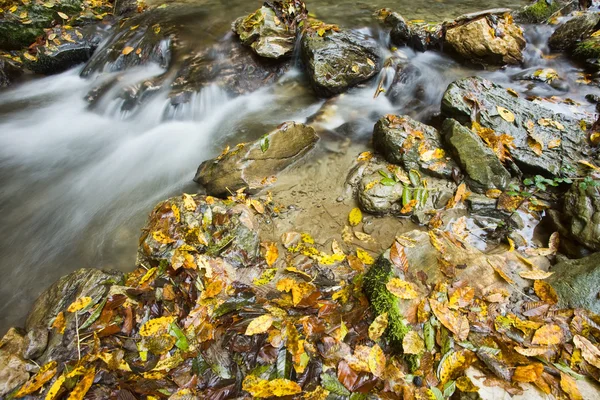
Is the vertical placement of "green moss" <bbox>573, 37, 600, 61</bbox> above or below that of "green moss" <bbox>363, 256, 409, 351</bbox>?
above

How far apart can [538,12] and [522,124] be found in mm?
5400

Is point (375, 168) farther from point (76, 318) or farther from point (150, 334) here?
point (76, 318)

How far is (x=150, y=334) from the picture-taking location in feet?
9.13

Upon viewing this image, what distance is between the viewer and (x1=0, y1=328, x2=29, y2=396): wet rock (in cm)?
256

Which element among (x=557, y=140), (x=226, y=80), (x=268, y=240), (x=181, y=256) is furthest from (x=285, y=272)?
(x=226, y=80)

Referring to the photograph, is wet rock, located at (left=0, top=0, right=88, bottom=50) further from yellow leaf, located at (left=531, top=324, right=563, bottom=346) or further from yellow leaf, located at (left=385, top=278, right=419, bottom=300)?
yellow leaf, located at (left=531, top=324, right=563, bottom=346)

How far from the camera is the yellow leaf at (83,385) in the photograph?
2.37 metres

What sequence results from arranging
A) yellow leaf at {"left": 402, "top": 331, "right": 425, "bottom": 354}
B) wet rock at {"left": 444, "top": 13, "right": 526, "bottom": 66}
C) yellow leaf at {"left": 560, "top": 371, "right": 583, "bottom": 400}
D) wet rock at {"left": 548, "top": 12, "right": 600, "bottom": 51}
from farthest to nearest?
wet rock at {"left": 548, "top": 12, "right": 600, "bottom": 51} < wet rock at {"left": 444, "top": 13, "right": 526, "bottom": 66} < yellow leaf at {"left": 402, "top": 331, "right": 425, "bottom": 354} < yellow leaf at {"left": 560, "top": 371, "right": 583, "bottom": 400}

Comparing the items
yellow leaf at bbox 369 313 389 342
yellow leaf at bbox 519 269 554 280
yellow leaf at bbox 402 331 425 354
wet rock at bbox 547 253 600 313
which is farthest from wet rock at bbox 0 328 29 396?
wet rock at bbox 547 253 600 313

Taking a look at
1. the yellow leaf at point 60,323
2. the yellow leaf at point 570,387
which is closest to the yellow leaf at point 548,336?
the yellow leaf at point 570,387

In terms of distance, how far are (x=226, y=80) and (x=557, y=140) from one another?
6.42 metres

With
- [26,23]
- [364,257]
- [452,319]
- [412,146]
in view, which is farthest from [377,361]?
[26,23]

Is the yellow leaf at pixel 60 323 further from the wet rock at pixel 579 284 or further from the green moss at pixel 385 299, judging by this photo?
the wet rock at pixel 579 284

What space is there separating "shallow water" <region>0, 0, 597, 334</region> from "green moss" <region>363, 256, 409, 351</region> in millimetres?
3119
